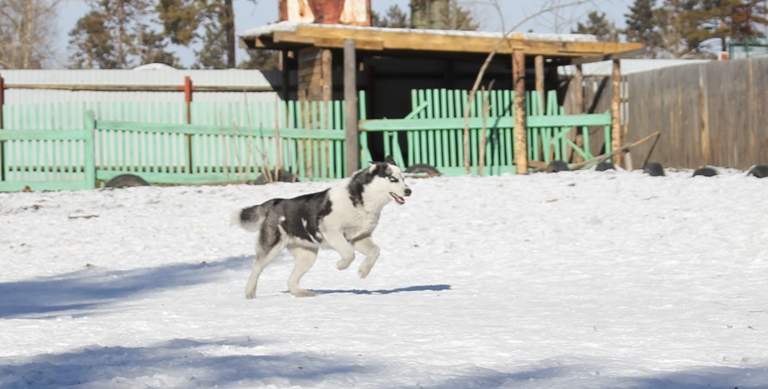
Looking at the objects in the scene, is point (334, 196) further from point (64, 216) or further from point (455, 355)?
point (64, 216)

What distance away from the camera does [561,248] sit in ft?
38.8

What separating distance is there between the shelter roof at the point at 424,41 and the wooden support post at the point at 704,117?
1.97 metres

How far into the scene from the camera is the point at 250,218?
338 inches

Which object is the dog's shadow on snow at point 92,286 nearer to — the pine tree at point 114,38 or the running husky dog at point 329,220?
the running husky dog at point 329,220

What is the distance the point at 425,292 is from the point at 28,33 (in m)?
41.7

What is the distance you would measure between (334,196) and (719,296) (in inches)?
131

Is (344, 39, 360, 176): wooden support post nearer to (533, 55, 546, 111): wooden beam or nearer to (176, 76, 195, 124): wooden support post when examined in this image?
(533, 55, 546, 111): wooden beam

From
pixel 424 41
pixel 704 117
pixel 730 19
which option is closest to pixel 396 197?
pixel 704 117

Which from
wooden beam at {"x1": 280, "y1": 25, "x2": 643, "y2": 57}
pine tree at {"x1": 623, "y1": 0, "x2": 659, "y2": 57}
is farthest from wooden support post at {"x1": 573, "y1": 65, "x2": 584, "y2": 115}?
pine tree at {"x1": 623, "y1": 0, "x2": 659, "y2": 57}

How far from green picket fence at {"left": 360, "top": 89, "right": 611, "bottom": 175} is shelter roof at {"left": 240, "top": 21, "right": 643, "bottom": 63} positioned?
0.96 meters

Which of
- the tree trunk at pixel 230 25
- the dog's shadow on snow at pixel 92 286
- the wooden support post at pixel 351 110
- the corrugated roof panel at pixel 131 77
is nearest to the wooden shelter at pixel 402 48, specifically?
the wooden support post at pixel 351 110

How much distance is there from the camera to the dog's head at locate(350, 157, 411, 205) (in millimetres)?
8375

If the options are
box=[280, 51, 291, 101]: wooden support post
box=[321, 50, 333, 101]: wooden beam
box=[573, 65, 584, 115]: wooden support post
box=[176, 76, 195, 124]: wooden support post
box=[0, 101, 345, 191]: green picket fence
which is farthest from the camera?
box=[280, 51, 291, 101]: wooden support post

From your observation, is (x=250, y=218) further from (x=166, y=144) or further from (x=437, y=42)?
(x=437, y=42)
